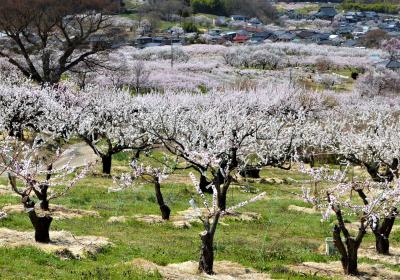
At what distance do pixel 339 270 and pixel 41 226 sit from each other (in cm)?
711

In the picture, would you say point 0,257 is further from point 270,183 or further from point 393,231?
point 270,183

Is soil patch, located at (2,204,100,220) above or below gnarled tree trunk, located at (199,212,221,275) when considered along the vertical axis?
below

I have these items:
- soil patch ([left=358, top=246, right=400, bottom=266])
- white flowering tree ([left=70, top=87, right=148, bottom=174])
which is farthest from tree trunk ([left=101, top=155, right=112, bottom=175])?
soil patch ([left=358, top=246, right=400, bottom=266])

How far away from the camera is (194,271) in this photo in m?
12.3

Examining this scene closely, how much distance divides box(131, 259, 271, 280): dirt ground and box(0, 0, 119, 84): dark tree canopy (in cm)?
3171

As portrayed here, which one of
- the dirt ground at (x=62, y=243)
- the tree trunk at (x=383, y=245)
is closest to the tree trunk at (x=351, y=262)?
the tree trunk at (x=383, y=245)

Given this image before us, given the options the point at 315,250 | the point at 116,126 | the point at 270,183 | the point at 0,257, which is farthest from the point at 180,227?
the point at 116,126

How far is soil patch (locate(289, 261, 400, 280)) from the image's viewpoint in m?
13.1

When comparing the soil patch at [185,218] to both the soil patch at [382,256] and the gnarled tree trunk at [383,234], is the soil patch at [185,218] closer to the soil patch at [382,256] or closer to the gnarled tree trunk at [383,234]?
the soil patch at [382,256]

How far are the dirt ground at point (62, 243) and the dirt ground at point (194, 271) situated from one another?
1571mm

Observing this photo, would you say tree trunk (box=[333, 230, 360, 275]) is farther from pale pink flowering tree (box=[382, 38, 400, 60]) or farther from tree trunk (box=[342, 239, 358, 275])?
pale pink flowering tree (box=[382, 38, 400, 60])

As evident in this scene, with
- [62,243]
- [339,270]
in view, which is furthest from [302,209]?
[62,243]

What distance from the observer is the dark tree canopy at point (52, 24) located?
42875 millimetres

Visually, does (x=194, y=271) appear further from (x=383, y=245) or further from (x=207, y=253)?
(x=383, y=245)
